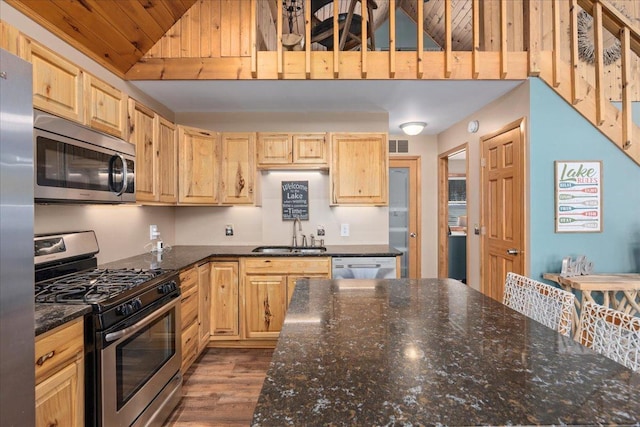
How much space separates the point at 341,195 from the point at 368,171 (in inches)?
15.3

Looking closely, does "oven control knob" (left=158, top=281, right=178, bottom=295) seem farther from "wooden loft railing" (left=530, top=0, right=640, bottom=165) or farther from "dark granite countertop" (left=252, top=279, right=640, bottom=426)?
"wooden loft railing" (left=530, top=0, right=640, bottom=165)

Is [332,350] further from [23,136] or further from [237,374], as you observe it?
[237,374]

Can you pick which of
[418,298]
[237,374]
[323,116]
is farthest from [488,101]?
[237,374]

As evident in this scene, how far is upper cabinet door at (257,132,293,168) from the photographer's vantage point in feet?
11.3

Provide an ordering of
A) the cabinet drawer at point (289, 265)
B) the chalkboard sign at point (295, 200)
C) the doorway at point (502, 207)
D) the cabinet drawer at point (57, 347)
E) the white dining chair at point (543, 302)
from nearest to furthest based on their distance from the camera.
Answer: the cabinet drawer at point (57, 347) → the white dining chair at point (543, 302) → the doorway at point (502, 207) → the cabinet drawer at point (289, 265) → the chalkboard sign at point (295, 200)

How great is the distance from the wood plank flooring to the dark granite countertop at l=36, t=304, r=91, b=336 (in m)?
1.12

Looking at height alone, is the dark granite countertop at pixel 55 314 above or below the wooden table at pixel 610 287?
above

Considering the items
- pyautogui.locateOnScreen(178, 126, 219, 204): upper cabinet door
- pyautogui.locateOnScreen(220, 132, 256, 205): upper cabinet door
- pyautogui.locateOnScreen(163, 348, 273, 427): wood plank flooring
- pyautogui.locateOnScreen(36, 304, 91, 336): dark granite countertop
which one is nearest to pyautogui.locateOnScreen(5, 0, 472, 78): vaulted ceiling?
pyautogui.locateOnScreen(178, 126, 219, 204): upper cabinet door

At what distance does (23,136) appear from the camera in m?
1.08

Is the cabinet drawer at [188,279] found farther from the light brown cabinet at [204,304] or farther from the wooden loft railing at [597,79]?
the wooden loft railing at [597,79]

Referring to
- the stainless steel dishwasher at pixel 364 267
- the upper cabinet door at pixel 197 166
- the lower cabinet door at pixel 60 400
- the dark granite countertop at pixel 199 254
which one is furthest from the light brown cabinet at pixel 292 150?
the lower cabinet door at pixel 60 400

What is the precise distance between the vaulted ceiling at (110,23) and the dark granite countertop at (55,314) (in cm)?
169

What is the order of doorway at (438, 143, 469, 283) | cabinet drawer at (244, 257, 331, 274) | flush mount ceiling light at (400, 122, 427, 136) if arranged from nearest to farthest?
cabinet drawer at (244, 257, 331, 274)
flush mount ceiling light at (400, 122, 427, 136)
doorway at (438, 143, 469, 283)

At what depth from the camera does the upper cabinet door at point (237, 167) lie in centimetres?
344
